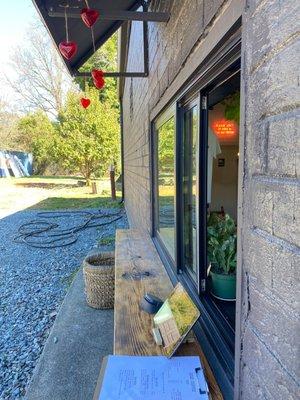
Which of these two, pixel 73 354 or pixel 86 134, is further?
pixel 86 134

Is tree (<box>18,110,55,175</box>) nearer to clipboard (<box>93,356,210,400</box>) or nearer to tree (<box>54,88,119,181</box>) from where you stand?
tree (<box>54,88,119,181</box>)

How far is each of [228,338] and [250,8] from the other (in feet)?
3.88

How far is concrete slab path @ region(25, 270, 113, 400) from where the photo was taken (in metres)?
2.01

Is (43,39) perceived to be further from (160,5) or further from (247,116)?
(247,116)

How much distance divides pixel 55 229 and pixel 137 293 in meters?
5.36

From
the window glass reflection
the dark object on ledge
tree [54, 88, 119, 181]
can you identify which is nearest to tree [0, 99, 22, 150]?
tree [54, 88, 119, 181]

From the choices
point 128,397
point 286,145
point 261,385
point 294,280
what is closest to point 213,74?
point 286,145

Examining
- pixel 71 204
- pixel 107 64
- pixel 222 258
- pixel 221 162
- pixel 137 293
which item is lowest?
pixel 71 204

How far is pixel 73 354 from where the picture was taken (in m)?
2.36

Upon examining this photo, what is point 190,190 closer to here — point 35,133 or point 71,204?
point 71,204

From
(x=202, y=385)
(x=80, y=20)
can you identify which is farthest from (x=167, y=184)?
(x=202, y=385)

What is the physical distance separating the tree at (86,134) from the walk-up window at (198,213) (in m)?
11.5

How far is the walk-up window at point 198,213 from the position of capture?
4.95 feet

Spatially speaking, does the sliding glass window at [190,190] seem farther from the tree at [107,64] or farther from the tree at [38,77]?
the tree at [38,77]
